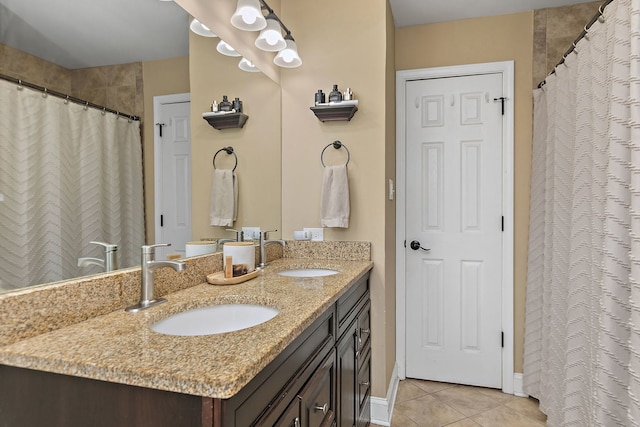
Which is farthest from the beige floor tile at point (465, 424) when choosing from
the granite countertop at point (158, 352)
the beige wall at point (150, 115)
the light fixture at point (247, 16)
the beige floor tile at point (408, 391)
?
the light fixture at point (247, 16)

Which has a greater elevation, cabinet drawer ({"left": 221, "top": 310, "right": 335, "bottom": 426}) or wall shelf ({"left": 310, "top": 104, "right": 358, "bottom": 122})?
wall shelf ({"left": 310, "top": 104, "right": 358, "bottom": 122})

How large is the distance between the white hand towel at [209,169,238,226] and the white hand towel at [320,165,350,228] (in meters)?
0.52

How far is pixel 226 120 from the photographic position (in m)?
1.76

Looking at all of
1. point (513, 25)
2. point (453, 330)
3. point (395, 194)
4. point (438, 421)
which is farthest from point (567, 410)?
point (513, 25)

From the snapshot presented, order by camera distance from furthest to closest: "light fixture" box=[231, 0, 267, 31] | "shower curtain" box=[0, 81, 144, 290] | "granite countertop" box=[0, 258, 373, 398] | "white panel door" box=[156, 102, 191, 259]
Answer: "light fixture" box=[231, 0, 267, 31] < "white panel door" box=[156, 102, 191, 259] < "shower curtain" box=[0, 81, 144, 290] < "granite countertop" box=[0, 258, 373, 398]

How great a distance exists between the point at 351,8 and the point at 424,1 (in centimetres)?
51

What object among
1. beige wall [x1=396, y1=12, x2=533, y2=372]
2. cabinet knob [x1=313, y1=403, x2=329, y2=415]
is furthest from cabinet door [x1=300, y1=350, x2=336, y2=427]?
beige wall [x1=396, y1=12, x2=533, y2=372]

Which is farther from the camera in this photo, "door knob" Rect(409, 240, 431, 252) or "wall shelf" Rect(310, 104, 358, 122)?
"door knob" Rect(409, 240, 431, 252)

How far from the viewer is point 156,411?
2.30 feet

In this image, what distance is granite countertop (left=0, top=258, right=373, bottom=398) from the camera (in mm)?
663

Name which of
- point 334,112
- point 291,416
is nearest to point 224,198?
point 334,112

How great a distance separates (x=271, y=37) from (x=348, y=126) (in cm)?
64

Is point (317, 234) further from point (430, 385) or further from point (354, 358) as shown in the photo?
point (430, 385)

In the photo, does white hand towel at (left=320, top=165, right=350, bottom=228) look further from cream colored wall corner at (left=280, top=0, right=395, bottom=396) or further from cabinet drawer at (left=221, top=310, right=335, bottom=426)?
cabinet drawer at (left=221, top=310, right=335, bottom=426)
